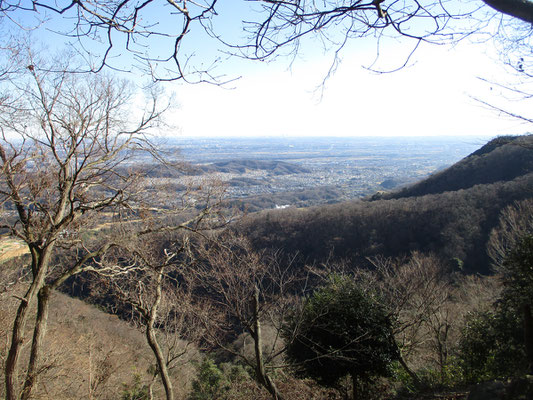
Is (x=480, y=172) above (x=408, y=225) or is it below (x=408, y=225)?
above

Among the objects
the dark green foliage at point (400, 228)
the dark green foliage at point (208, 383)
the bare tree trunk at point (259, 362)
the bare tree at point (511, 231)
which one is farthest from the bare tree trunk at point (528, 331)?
the dark green foliage at point (400, 228)

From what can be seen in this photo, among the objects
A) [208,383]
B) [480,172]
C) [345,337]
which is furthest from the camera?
[480,172]

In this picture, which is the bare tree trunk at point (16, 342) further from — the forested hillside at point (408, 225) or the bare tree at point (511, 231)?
the forested hillside at point (408, 225)

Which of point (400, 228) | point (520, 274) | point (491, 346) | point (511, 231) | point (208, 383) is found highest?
point (520, 274)

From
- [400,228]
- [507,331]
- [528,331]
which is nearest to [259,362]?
[528,331]

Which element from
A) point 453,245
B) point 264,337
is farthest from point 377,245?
point 264,337

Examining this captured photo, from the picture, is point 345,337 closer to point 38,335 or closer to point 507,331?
point 507,331

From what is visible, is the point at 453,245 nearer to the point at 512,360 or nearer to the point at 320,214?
the point at 320,214

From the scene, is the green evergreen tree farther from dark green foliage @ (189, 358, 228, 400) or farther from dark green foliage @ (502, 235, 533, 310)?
dark green foliage @ (189, 358, 228, 400)
